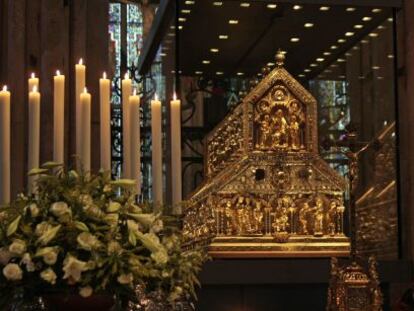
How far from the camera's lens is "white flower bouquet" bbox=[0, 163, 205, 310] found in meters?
2.71

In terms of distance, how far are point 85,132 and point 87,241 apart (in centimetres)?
55

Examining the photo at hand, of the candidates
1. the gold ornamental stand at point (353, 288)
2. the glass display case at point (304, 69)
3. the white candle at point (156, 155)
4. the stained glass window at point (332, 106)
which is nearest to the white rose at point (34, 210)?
the white candle at point (156, 155)

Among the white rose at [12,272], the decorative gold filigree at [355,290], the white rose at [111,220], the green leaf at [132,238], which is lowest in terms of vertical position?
the decorative gold filigree at [355,290]

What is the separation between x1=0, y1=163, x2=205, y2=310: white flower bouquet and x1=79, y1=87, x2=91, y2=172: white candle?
95 mm

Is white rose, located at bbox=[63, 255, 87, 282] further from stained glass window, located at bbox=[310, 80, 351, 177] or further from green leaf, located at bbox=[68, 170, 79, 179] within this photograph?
stained glass window, located at bbox=[310, 80, 351, 177]

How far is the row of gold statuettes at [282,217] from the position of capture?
921 centimetres

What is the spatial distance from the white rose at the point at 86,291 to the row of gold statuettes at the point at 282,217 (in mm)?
6513

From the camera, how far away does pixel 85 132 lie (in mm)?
3158

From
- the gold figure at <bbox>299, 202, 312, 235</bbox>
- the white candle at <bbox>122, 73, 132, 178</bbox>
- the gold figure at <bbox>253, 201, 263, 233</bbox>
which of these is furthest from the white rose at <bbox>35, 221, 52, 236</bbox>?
the gold figure at <bbox>299, 202, 312, 235</bbox>

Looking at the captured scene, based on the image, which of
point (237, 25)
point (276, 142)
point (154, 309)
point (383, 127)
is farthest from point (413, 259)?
point (154, 309)

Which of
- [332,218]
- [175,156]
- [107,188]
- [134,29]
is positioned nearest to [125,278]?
[107,188]

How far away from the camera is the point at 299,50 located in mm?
11742

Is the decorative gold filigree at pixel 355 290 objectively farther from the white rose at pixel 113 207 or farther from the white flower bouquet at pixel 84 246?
the white rose at pixel 113 207

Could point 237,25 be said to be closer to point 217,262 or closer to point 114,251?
point 217,262
